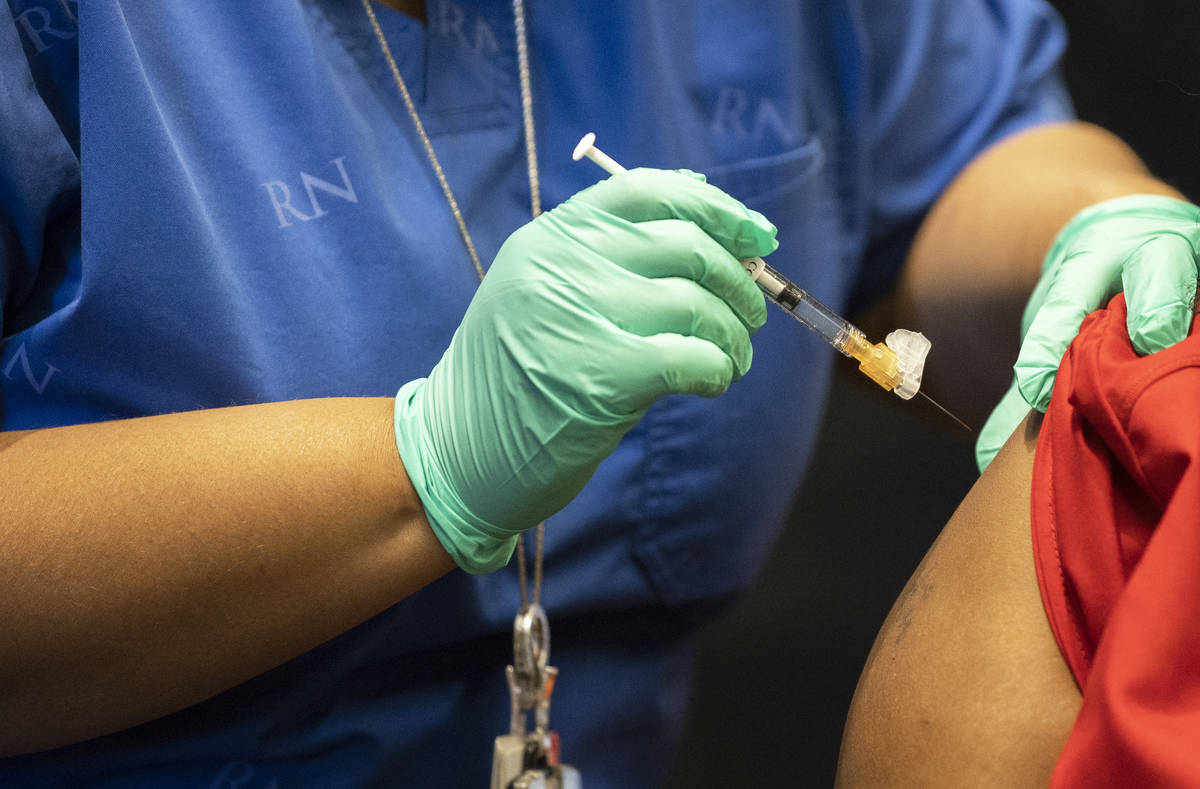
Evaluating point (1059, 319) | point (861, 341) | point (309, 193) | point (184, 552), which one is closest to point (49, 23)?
point (309, 193)

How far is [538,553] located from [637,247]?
0.29m

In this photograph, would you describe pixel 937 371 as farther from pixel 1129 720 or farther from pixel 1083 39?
pixel 1129 720

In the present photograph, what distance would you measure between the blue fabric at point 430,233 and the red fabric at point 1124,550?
34cm

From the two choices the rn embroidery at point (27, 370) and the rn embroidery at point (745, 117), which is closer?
the rn embroidery at point (27, 370)

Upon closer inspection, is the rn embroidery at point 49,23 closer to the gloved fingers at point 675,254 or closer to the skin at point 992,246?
the gloved fingers at point 675,254

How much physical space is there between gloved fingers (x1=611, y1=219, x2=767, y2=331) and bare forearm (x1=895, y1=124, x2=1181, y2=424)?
29 centimetres

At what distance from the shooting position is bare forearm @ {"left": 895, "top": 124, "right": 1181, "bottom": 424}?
2.53 ft

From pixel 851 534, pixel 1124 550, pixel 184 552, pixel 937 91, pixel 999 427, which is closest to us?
pixel 1124 550

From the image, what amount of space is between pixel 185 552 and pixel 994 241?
74 centimetres

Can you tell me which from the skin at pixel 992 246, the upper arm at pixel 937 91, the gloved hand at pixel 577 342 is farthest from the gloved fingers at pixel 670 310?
the upper arm at pixel 937 91

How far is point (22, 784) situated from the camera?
0.66m

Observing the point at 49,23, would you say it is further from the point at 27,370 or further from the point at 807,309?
Answer: the point at 807,309

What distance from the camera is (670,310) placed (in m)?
0.58

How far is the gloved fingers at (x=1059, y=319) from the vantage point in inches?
22.4
